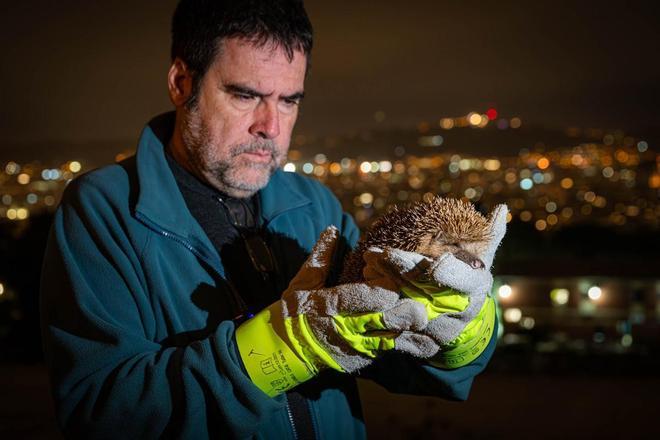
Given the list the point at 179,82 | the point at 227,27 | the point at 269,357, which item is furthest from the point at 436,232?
the point at 179,82

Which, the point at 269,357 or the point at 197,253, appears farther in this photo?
the point at 197,253

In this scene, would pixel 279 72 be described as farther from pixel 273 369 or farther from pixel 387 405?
pixel 387 405

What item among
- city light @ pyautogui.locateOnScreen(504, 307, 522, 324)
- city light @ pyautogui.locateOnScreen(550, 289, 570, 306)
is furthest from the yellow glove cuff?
city light @ pyautogui.locateOnScreen(550, 289, 570, 306)

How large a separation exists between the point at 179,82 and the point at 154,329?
1.01m

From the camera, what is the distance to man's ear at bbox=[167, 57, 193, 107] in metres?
2.06

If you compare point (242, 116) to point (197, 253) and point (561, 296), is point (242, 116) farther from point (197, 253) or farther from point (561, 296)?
point (561, 296)

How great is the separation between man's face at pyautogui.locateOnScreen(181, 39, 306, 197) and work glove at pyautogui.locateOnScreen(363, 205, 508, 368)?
0.76 metres

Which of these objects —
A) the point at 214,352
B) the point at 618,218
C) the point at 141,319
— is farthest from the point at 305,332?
the point at 618,218

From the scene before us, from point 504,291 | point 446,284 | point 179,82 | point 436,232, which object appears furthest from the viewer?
point 504,291

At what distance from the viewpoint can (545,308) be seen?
19109 mm

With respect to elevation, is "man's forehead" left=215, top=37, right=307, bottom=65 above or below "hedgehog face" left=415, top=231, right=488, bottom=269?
above

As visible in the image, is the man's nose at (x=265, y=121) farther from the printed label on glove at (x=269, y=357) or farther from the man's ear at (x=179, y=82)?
the printed label on glove at (x=269, y=357)

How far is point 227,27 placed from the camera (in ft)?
6.38

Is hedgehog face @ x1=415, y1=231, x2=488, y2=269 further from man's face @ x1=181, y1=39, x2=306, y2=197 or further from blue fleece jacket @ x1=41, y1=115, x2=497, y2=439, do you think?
A: man's face @ x1=181, y1=39, x2=306, y2=197
